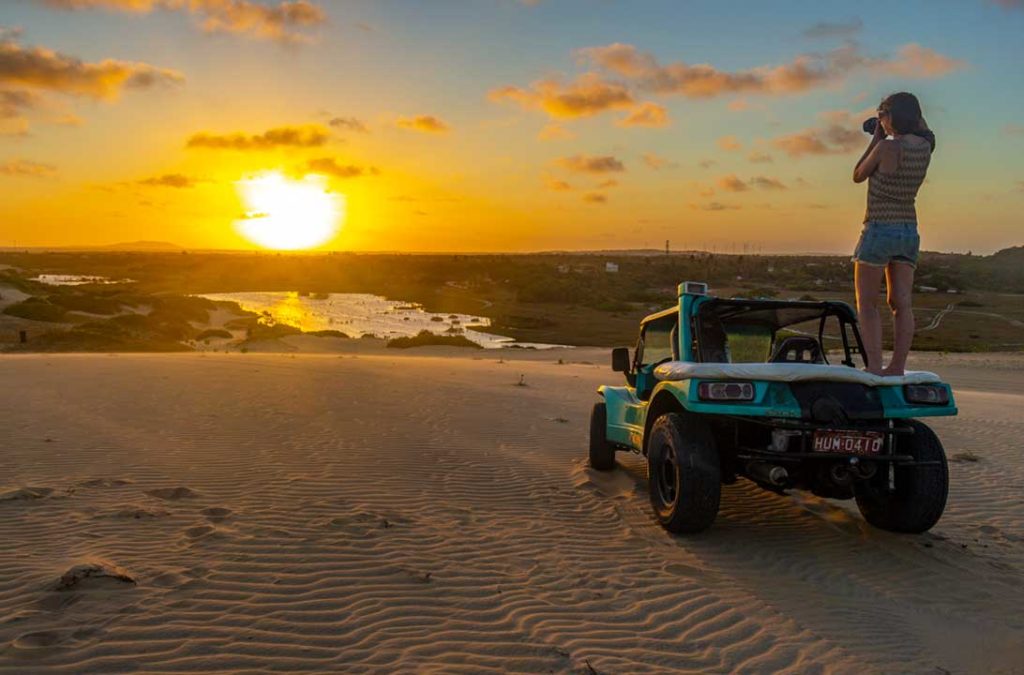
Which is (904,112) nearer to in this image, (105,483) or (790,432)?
(790,432)

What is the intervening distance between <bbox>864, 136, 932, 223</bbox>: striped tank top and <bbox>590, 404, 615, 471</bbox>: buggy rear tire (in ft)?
12.6

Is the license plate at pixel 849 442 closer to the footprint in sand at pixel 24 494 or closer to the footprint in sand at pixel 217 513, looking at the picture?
the footprint in sand at pixel 217 513

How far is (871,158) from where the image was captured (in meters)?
5.96

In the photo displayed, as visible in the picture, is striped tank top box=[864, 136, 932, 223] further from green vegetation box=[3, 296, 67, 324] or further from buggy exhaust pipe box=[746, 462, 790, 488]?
green vegetation box=[3, 296, 67, 324]

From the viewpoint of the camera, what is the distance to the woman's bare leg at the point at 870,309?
6.00 m

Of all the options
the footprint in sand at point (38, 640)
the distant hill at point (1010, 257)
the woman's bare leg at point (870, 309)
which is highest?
the distant hill at point (1010, 257)

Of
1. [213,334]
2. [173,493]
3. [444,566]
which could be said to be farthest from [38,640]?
[213,334]

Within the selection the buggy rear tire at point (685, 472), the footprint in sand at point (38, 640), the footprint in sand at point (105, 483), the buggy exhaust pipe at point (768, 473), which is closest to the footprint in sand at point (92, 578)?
the footprint in sand at point (38, 640)

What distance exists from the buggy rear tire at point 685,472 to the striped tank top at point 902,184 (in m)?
2.29

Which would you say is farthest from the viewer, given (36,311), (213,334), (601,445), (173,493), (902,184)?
(213,334)

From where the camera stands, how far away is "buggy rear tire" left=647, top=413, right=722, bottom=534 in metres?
5.73

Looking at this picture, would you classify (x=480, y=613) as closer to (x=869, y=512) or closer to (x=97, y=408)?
(x=869, y=512)

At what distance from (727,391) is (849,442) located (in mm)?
966

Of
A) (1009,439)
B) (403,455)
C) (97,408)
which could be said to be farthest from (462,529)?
(1009,439)
